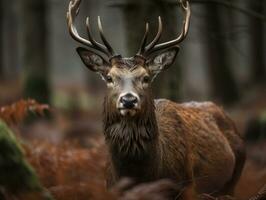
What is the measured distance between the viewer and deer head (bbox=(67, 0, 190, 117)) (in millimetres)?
7108

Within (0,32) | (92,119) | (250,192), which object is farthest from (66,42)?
A: (250,192)

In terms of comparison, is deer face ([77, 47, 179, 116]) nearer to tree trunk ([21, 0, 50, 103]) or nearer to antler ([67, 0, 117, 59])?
antler ([67, 0, 117, 59])

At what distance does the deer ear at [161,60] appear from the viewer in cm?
799

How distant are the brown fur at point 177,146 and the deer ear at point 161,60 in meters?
0.49

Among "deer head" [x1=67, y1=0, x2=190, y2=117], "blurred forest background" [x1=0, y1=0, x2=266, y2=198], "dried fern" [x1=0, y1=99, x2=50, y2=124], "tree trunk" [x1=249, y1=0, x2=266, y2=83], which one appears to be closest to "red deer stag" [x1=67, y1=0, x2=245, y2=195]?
"deer head" [x1=67, y1=0, x2=190, y2=117]

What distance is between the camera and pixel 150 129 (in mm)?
7445

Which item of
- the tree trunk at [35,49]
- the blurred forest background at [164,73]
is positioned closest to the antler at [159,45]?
the blurred forest background at [164,73]

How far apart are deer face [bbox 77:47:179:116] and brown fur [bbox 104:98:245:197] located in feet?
0.62

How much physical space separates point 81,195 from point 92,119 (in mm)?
15485

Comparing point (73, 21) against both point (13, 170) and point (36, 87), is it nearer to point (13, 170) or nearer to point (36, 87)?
point (13, 170)

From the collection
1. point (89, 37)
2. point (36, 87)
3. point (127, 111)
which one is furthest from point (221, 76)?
point (127, 111)

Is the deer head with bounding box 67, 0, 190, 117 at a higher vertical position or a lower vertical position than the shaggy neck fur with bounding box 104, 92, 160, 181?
higher

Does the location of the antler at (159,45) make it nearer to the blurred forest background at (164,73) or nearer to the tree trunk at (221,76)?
the blurred forest background at (164,73)

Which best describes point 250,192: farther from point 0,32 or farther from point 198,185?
point 0,32
